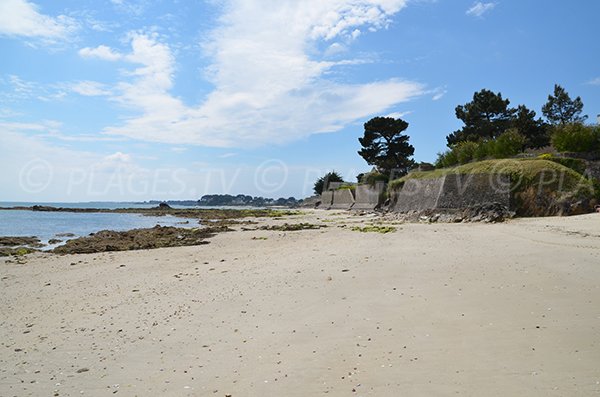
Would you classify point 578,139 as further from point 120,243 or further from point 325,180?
point 325,180

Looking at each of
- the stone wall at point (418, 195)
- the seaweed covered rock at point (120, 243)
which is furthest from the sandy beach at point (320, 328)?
the stone wall at point (418, 195)

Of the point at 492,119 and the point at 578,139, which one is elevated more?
the point at 492,119

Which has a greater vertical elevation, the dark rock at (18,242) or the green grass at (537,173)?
the green grass at (537,173)

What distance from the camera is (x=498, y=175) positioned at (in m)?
22.1

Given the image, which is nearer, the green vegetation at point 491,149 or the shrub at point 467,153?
the green vegetation at point 491,149

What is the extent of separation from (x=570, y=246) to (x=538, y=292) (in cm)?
492

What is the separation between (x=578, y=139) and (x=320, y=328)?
2646cm

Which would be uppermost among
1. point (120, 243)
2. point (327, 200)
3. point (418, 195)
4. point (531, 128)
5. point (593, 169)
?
point (531, 128)

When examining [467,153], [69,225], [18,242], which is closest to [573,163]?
[467,153]

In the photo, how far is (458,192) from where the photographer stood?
79.4ft

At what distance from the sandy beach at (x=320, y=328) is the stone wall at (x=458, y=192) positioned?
467 inches

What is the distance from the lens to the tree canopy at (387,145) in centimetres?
5209

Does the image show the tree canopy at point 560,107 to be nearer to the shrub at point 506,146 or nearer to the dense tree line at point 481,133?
the dense tree line at point 481,133

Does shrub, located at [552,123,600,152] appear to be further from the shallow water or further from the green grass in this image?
the shallow water
